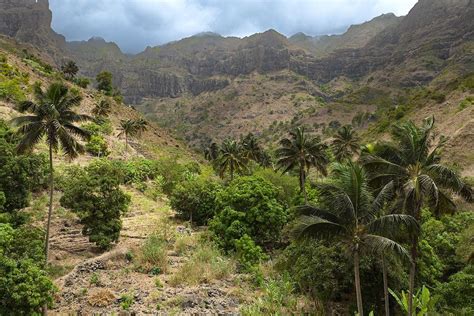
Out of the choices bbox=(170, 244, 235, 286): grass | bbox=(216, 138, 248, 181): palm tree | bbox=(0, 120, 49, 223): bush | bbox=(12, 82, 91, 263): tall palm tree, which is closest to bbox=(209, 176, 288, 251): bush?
bbox=(170, 244, 235, 286): grass

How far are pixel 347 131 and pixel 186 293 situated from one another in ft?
164

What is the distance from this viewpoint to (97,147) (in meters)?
68.1

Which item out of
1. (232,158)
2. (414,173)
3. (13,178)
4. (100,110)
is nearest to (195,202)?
(232,158)

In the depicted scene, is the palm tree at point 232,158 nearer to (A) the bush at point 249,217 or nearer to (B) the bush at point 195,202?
(B) the bush at point 195,202

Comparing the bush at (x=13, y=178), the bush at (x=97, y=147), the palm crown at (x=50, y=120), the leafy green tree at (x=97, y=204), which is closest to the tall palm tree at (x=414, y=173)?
the palm crown at (x=50, y=120)

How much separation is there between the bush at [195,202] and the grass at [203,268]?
12.9 metres

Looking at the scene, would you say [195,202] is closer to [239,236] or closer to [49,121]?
[239,236]

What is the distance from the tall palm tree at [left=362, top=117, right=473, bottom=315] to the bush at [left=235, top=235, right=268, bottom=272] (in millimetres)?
15405

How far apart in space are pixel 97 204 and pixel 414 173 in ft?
79.8

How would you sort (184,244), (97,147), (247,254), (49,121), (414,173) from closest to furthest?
1. (414,173)
2. (49,121)
3. (247,254)
4. (184,244)
5. (97,147)

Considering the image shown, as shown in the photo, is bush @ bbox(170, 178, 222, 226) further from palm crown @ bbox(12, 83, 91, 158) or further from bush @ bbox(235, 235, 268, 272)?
palm crown @ bbox(12, 83, 91, 158)

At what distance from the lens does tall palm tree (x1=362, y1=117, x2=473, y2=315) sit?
20172 millimetres

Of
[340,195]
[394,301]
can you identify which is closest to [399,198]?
Answer: [340,195]

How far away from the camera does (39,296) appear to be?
19.4 meters
